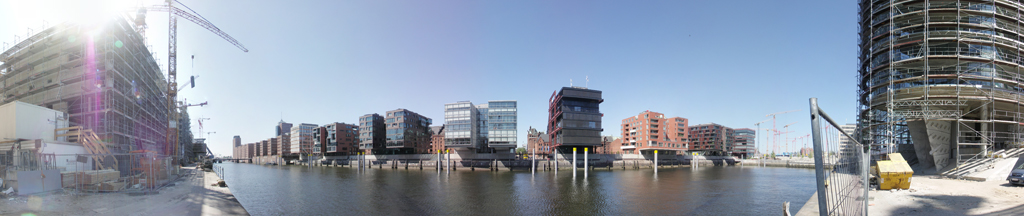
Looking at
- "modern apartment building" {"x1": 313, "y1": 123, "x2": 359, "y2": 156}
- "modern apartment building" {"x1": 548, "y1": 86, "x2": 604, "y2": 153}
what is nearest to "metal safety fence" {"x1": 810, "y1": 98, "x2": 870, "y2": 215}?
"modern apartment building" {"x1": 548, "y1": 86, "x2": 604, "y2": 153}

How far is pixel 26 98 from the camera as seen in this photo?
37.6 meters

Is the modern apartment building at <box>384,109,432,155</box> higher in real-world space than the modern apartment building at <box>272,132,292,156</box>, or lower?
higher

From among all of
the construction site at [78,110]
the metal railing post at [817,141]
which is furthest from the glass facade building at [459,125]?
the metal railing post at [817,141]

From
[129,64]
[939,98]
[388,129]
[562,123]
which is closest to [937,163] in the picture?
[939,98]

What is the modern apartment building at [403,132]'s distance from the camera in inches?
3784

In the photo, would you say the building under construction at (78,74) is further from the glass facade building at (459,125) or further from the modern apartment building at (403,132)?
the modern apartment building at (403,132)

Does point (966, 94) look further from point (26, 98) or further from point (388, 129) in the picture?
point (388, 129)

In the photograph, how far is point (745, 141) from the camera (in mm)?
180625

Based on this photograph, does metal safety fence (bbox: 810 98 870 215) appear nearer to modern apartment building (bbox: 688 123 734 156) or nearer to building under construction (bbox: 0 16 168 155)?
building under construction (bbox: 0 16 168 155)

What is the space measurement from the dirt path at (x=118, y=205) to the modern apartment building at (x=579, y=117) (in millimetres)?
58114

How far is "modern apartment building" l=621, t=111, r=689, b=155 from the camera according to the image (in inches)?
3891

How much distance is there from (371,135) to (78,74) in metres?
69.9

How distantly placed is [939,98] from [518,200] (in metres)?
35.7

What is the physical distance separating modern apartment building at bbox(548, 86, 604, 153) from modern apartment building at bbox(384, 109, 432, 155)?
39.4 m
